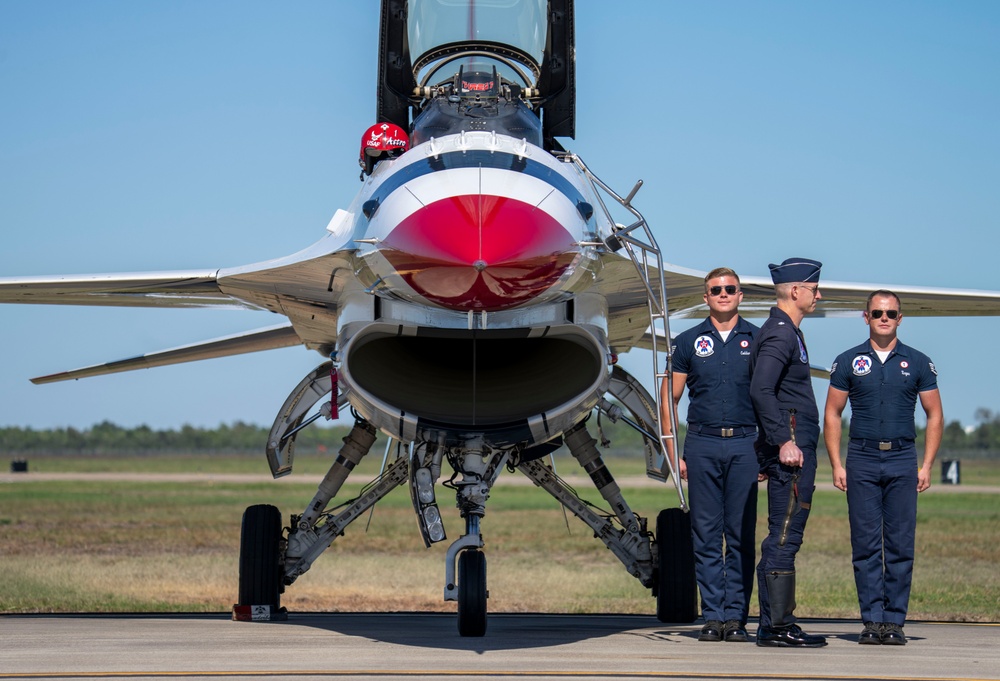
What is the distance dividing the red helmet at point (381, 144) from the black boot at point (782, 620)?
3839 mm

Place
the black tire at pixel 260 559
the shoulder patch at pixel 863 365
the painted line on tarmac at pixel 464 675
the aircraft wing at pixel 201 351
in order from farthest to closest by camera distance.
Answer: the aircraft wing at pixel 201 351 < the black tire at pixel 260 559 < the shoulder patch at pixel 863 365 < the painted line on tarmac at pixel 464 675

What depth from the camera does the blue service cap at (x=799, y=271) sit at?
25.9ft

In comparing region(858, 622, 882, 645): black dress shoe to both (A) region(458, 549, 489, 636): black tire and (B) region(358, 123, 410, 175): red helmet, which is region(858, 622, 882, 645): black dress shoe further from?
(B) region(358, 123, 410, 175): red helmet

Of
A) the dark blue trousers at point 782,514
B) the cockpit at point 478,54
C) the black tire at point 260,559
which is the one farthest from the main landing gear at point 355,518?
the dark blue trousers at point 782,514

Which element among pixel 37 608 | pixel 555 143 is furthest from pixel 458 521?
pixel 555 143

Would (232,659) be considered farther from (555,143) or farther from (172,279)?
(555,143)

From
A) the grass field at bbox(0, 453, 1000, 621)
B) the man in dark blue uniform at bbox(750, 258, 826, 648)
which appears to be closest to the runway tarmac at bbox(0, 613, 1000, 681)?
the man in dark blue uniform at bbox(750, 258, 826, 648)

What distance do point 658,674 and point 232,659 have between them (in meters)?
2.25

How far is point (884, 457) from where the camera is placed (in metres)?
8.06

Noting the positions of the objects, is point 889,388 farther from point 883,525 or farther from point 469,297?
point 469,297

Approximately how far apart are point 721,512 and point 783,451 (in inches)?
30.8

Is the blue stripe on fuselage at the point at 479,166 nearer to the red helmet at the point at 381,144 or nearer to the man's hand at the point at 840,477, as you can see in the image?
the red helmet at the point at 381,144

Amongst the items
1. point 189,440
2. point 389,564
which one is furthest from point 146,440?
point 389,564

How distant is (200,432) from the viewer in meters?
130
